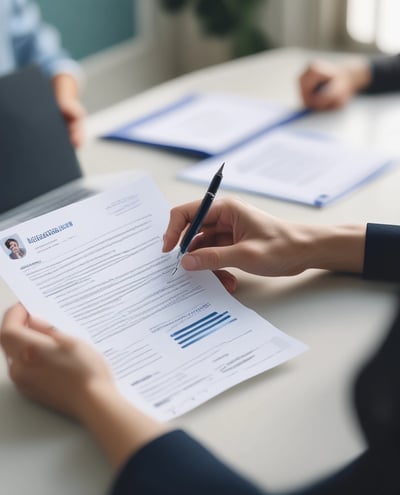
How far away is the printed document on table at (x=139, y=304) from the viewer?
2.63 feet

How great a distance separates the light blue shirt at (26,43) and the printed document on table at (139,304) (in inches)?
36.7

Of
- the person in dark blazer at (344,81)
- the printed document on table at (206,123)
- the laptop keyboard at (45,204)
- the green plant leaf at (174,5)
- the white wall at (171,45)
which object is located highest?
the green plant leaf at (174,5)

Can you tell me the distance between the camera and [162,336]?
0.85 metres

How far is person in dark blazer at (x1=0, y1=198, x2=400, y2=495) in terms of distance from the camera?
594 millimetres

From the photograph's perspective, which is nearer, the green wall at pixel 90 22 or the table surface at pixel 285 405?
the table surface at pixel 285 405

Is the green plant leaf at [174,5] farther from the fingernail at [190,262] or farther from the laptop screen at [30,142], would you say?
the fingernail at [190,262]

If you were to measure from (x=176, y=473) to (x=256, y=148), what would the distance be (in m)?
0.86

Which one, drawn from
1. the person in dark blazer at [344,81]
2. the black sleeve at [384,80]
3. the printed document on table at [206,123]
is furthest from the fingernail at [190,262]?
the black sleeve at [384,80]

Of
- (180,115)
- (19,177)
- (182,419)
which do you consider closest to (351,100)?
(180,115)

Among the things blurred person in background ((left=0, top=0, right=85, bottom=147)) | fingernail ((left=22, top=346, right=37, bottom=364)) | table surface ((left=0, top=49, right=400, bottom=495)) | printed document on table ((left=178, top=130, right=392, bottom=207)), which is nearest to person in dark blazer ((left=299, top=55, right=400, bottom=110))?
printed document on table ((left=178, top=130, right=392, bottom=207))

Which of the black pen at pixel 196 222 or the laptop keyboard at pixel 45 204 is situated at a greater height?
the black pen at pixel 196 222

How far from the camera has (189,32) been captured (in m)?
3.38

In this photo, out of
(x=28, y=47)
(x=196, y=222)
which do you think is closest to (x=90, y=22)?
(x=28, y=47)

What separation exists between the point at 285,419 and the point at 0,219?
2.06 ft
